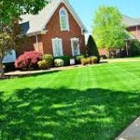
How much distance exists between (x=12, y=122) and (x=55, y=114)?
1.14 metres

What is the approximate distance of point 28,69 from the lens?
114 ft

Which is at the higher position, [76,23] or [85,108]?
[76,23]

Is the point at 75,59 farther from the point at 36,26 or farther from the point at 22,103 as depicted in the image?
the point at 22,103

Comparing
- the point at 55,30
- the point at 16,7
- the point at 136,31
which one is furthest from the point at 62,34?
the point at 136,31

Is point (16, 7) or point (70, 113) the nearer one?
point (70, 113)

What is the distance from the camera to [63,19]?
39.9 meters

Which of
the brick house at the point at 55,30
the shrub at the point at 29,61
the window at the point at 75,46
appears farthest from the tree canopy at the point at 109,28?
the shrub at the point at 29,61

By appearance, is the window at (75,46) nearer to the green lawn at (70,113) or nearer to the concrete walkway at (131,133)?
the green lawn at (70,113)

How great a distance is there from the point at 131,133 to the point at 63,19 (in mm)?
32876

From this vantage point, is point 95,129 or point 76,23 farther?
point 76,23

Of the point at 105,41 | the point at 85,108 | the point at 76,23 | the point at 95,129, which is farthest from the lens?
the point at 105,41

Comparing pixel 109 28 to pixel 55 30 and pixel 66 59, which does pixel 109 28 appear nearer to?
pixel 55 30

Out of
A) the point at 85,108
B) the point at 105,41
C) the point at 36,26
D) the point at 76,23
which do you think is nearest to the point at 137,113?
the point at 85,108

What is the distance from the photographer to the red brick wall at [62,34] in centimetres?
3825
